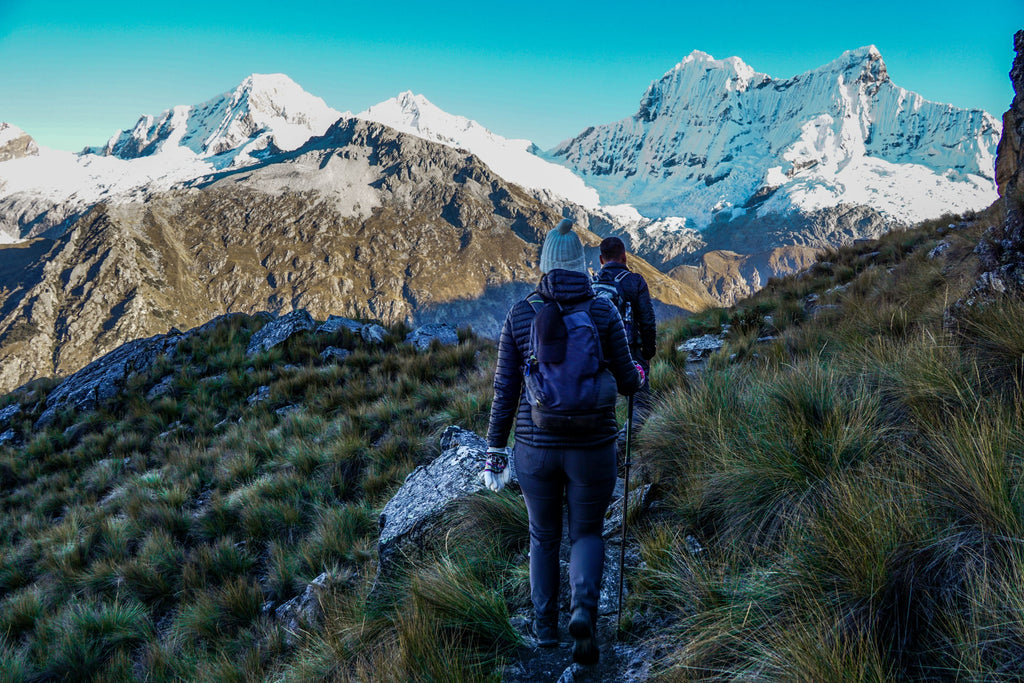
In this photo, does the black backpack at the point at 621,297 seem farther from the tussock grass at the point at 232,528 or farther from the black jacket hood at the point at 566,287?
the tussock grass at the point at 232,528

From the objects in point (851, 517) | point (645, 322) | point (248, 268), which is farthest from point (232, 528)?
point (248, 268)

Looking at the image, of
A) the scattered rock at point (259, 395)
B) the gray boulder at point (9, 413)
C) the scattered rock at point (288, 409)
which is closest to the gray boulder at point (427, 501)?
the scattered rock at point (288, 409)

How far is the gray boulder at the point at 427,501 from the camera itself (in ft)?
12.6

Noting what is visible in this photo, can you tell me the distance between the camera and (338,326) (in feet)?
42.9

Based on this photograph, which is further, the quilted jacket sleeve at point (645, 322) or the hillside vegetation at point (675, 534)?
the quilted jacket sleeve at point (645, 322)

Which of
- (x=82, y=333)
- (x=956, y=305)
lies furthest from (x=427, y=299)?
(x=956, y=305)

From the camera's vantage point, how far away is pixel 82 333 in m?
136

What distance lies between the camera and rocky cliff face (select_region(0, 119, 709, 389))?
450ft

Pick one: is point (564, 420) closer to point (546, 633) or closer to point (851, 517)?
point (546, 633)

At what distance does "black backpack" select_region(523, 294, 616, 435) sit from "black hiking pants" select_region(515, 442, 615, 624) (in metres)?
0.18

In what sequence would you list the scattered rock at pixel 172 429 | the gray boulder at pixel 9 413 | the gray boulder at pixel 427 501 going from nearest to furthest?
1. the gray boulder at pixel 427 501
2. the scattered rock at pixel 172 429
3. the gray boulder at pixel 9 413

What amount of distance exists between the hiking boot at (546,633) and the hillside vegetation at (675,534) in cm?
16

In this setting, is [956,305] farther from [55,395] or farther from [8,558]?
[55,395]

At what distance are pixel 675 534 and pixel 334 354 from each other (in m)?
10.3
